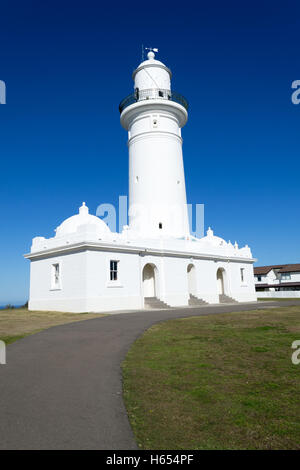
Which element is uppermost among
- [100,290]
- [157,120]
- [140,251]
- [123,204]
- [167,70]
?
[167,70]

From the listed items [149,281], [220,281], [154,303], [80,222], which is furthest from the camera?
[220,281]

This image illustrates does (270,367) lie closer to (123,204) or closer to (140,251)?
(140,251)

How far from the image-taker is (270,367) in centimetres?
636

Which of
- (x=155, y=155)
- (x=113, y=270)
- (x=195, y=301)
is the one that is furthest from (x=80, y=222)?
(x=195, y=301)

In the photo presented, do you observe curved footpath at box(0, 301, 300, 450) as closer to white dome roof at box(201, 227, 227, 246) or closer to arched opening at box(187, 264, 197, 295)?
arched opening at box(187, 264, 197, 295)

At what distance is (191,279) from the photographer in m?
28.6

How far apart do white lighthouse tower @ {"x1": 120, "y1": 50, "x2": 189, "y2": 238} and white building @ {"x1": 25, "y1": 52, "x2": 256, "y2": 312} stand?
0.29ft

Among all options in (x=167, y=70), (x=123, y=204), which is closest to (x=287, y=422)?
(x=123, y=204)

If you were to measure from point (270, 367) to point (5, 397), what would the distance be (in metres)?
4.71

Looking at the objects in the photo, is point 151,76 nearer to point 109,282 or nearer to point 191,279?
point 191,279

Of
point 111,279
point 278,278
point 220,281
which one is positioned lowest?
point 111,279

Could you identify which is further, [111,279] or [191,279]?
[191,279]

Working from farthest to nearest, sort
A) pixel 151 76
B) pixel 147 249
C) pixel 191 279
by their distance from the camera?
pixel 151 76 → pixel 191 279 → pixel 147 249

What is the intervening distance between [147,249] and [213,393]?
63.6 feet
